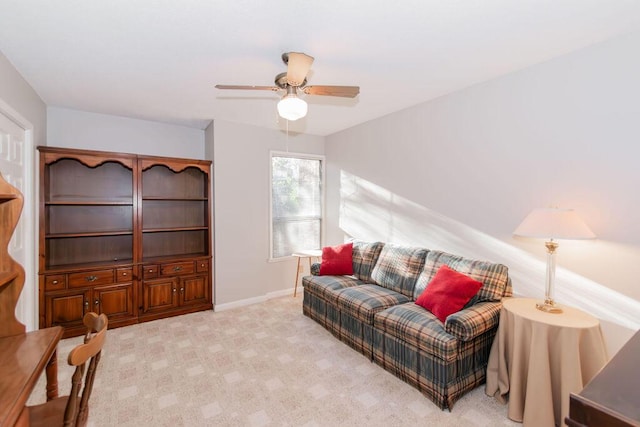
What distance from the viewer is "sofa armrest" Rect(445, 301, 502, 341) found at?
6.74 ft

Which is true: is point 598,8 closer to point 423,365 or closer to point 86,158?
point 423,365

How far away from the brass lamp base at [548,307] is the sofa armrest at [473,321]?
0.28 m

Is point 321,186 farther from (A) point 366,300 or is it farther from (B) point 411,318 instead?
(B) point 411,318

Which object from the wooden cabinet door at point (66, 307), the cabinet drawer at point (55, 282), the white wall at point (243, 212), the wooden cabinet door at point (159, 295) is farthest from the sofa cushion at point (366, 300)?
the cabinet drawer at point (55, 282)

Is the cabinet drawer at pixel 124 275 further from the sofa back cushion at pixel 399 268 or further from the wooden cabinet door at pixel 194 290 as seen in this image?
the sofa back cushion at pixel 399 268

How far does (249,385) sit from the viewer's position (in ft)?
7.67

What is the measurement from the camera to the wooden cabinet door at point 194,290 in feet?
12.3

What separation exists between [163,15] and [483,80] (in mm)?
2562

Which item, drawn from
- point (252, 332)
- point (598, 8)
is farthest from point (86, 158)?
point (598, 8)

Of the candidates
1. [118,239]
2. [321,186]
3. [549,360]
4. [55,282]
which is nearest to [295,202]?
[321,186]

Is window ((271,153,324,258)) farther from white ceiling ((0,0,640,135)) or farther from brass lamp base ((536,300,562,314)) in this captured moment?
brass lamp base ((536,300,562,314))

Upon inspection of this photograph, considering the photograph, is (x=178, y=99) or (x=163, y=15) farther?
(x=178, y=99)

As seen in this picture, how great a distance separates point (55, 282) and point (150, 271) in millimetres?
851

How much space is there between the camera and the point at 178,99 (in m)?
3.12
